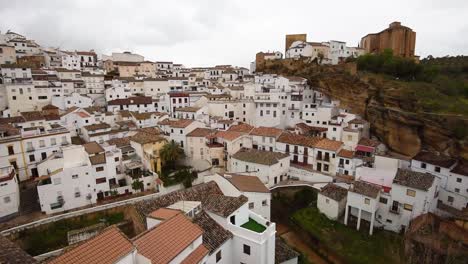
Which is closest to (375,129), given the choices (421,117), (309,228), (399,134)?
(399,134)

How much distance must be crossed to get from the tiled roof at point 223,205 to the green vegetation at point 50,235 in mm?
13123

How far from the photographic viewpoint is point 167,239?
12.1 metres

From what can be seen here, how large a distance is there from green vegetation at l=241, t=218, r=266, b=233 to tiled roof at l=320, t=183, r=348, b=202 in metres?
11.3

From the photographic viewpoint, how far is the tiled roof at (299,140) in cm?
3232

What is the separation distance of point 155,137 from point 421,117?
33045 mm

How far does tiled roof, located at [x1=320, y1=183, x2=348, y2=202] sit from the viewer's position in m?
25.2

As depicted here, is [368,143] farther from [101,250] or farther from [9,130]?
[9,130]

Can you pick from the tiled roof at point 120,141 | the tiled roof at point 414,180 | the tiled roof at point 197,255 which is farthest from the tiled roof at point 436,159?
the tiled roof at point 120,141

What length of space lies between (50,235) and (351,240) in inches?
1060

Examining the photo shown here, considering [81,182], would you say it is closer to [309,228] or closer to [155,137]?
[155,137]

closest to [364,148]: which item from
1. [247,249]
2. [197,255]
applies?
[247,249]

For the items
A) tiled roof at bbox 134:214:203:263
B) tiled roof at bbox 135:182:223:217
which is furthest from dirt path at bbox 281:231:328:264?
tiled roof at bbox 134:214:203:263

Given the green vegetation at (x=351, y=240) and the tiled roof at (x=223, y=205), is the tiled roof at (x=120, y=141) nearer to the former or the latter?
the tiled roof at (x=223, y=205)

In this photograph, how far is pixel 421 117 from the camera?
30.7m
